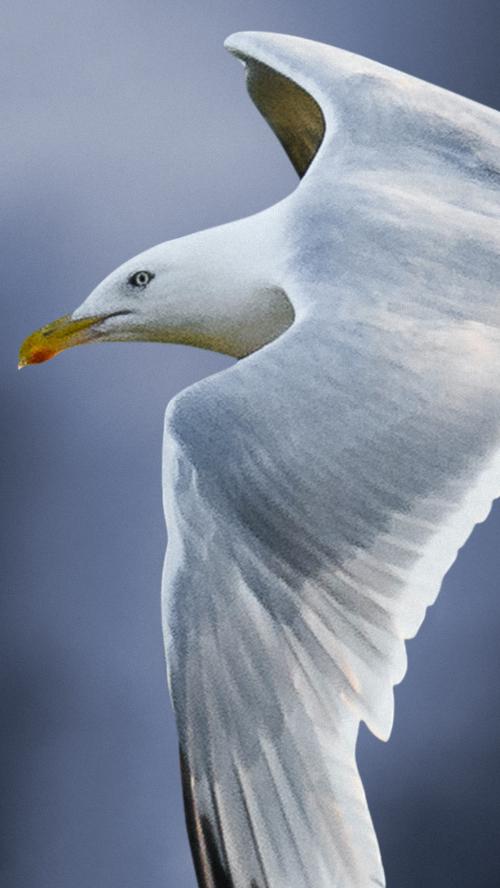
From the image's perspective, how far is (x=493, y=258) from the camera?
220 cm

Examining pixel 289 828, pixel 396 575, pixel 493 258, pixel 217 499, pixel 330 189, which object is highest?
pixel 330 189

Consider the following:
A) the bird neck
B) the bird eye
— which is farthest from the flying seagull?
the bird eye

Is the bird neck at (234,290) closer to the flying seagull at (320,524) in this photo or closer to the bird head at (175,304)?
the bird head at (175,304)

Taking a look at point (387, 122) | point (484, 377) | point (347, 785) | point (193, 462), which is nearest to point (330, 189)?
point (387, 122)

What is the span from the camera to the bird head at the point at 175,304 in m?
2.36

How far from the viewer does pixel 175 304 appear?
8.07 ft

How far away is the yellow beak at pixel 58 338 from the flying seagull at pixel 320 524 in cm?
42

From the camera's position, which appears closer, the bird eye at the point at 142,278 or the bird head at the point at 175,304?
the bird head at the point at 175,304

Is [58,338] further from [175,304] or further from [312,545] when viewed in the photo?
[312,545]

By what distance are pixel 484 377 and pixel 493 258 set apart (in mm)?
248

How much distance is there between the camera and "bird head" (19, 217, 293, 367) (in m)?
2.36

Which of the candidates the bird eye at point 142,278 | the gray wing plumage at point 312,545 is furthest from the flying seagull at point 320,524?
the bird eye at point 142,278

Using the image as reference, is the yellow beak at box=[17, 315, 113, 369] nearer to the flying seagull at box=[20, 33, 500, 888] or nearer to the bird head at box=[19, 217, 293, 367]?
the bird head at box=[19, 217, 293, 367]

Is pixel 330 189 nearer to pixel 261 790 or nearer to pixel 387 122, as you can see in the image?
pixel 387 122
